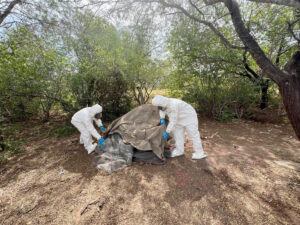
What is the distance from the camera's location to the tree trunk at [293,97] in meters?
2.18

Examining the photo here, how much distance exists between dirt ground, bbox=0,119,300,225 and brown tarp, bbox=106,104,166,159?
1.46 feet

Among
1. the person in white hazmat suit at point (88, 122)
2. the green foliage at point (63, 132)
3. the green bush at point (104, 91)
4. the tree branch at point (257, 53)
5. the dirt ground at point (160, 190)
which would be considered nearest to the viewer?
the dirt ground at point (160, 190)

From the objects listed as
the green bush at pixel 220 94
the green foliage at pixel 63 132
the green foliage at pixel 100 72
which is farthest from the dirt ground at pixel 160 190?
the green bush at pixel 220 94

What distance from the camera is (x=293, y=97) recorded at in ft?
7.19

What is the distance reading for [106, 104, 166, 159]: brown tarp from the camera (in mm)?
2922

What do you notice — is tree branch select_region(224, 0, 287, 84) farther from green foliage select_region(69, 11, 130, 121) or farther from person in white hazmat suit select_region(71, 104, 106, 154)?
person in white hazmat suit select_region(71, 104, 106, 154)

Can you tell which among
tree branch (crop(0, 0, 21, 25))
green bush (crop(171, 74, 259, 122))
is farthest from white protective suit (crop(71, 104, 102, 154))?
green bush (crop(171, 74, 259, 122))

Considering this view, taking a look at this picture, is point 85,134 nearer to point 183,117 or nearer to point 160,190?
point 160,190

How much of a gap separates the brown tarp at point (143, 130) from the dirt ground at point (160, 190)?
44 cm

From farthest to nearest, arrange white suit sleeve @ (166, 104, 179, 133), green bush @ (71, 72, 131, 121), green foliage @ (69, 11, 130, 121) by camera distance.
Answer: green bush @ (71, 72, 131, 121)
green foliage @ (69, 11, 130, 121)
white suit sleeve @ (166, 104, 179, 133)

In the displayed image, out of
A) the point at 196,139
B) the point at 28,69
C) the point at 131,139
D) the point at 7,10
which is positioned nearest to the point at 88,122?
the point at 131,139

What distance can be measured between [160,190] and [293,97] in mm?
2802

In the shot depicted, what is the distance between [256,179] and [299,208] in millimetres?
556

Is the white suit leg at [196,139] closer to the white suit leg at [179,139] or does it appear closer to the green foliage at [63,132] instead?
the white suit leg at [179,139]
